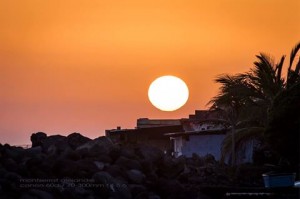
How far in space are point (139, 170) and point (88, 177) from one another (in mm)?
3299

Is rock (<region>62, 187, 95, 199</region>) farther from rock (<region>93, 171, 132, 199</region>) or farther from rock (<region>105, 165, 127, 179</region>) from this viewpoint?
rock (<region>105, 165, 127, 179</region>)

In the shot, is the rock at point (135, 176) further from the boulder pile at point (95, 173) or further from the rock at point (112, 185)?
the rock at point (112, 185)

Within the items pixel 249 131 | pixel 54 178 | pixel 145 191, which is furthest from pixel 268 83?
pixel 54 178

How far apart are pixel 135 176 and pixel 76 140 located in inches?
276

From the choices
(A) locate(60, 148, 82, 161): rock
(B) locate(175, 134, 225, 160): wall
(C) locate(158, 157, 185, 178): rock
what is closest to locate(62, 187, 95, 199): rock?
(A) locate(60, 148, 82, 161): rock

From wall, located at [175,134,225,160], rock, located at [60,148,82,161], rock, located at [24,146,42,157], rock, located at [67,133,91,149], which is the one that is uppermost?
wall, located at [175,134,225,160]

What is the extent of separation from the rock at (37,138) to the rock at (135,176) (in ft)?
24.4

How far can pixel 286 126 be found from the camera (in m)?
28.1

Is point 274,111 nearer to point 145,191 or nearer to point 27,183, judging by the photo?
point 145,191

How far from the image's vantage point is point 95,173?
3098cm

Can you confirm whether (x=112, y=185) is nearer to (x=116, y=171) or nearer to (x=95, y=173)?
(x=95, y=173)

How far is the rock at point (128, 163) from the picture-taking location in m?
33.6

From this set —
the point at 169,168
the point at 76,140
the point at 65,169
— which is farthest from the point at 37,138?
the point at 169,168

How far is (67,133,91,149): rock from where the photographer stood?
1480 inches
